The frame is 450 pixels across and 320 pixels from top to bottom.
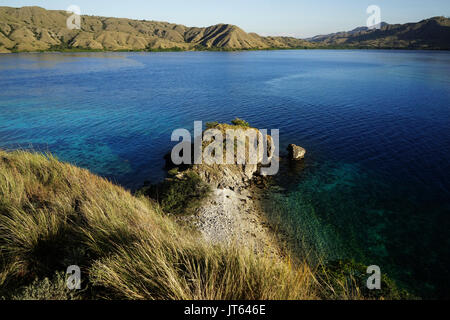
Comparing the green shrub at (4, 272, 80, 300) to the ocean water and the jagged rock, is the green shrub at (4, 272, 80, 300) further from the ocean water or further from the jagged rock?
the jagged rock

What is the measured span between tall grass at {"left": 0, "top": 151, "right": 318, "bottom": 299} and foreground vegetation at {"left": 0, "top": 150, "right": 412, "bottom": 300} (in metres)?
0.02

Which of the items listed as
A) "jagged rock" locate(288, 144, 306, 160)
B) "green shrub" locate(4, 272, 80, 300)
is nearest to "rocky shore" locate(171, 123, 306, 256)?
"jagged rock" locate(288, 144, 306, 160)

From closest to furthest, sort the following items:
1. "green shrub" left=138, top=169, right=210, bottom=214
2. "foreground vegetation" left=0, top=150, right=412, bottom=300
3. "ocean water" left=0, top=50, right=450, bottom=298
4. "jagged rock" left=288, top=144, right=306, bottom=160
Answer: "foreground vegetation" left=0, top=150, right=412, bottom=300 < "ocean water" left=0, top=50, right=450, bottom=298 < "green shrub" left=138, top=169, right=210, bottom=214 < "jagged rock" left=288, top=144, right=306, bottom=160

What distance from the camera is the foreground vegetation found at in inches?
164

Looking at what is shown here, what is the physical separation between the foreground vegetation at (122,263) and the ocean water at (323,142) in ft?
38.7

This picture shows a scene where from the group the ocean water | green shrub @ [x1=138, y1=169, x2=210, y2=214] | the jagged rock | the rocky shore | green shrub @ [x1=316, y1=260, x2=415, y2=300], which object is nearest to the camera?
green shrub @ [x1=316, y1=260, x2=415, y2=300]

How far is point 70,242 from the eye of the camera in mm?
5805

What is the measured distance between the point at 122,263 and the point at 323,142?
2983 cm

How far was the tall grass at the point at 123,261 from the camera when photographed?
4.18 meters

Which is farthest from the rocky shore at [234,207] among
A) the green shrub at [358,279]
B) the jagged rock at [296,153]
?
the green shrub at [358,279]

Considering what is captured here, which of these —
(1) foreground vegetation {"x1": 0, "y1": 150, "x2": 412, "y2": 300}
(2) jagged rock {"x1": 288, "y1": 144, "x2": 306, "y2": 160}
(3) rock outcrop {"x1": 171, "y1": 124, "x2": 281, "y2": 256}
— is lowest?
(3) rock outcrop {"x1": 171, "y1": 124, "x2": 281, "y2": 256}

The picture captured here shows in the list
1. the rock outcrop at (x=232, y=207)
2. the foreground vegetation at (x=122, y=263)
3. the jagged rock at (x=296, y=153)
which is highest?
the foreground vegetation at (x=122, y=263)

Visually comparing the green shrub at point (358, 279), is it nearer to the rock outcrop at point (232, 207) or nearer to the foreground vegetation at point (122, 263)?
the rock outcrop at point (232, 207)

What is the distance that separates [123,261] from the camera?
15.7ft
